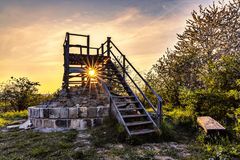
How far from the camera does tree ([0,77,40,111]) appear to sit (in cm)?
2066

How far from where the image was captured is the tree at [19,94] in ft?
67.8

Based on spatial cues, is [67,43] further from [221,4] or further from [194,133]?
[221,4]

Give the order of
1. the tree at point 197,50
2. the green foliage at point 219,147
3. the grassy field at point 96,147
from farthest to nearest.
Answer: the tree at point 197,50
the grassy field at point 96,147
the green foliage at point 219,147

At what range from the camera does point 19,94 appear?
20.6 metres

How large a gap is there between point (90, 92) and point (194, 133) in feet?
17.1

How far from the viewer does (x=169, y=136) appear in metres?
7.40

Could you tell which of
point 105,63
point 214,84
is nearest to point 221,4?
point 214,84

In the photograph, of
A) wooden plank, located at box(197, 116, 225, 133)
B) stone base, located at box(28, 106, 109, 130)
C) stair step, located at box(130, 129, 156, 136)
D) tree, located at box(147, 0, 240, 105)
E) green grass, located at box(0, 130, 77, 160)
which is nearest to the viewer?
green grass, located at box(0, 130, 77, 160)

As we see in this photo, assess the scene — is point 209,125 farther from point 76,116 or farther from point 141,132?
point 76,116

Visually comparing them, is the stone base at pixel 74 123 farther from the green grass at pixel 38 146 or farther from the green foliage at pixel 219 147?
the green foliage at pixel 219 147

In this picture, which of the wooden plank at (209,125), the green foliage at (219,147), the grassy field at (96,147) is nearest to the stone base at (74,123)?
the grassy field at (96,147)

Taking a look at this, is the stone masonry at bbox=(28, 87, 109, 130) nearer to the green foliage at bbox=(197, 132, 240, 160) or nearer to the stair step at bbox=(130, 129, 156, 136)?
the stair step at bbox=(130, 129, 156, 136)

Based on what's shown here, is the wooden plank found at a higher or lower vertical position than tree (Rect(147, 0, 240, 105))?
lower

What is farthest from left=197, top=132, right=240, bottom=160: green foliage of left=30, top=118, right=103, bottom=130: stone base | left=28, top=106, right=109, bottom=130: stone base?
left=30, top=118, right=103, bottom=130: stone base
